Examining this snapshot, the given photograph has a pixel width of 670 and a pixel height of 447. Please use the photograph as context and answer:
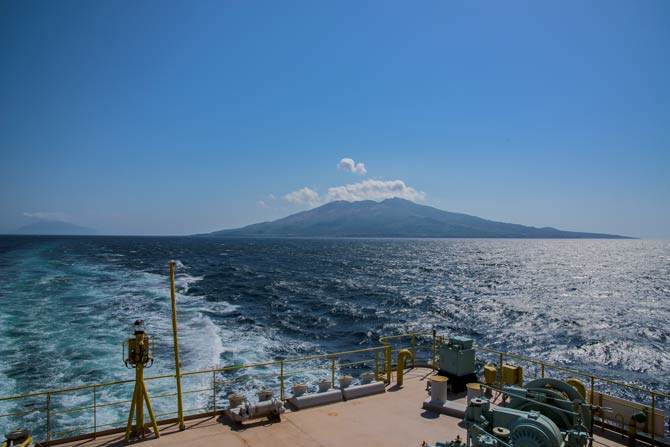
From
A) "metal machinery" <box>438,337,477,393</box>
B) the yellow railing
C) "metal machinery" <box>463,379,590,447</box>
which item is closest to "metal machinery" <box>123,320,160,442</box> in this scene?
the yellow railing

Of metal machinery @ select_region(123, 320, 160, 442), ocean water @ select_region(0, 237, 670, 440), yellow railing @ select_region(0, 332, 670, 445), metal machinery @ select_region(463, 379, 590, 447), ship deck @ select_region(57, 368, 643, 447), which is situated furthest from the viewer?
ocean water @ select_region(0, 237, 670, 440)

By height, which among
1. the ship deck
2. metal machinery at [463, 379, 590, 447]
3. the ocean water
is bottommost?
the ocean water

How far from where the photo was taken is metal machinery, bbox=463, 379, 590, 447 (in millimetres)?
7086

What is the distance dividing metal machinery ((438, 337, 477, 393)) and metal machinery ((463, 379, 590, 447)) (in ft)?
13.9

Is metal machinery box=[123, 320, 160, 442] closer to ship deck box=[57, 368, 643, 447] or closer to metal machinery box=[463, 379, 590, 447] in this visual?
ship deck box=[57, 368, 643, 447]

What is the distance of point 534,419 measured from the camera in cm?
726

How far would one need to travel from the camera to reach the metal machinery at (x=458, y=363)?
510 inches

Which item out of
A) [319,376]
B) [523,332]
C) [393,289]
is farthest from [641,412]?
[393,289]

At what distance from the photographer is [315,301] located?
4578 centimetres

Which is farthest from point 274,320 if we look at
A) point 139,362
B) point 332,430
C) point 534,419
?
point 534,419

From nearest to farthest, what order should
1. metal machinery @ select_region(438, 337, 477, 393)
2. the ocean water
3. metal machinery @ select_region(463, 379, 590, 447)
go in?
metal machinery @ select_region(463, 379, 590, 447) → metal machinery @ select_region(438, 337, 477, 393) → the ocean water

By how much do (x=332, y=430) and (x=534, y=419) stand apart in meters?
4.98

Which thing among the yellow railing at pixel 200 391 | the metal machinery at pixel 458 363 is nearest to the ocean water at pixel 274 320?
the yellow railing at pixel 200 391

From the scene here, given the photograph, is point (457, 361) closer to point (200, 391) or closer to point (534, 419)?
point (534, 419)
